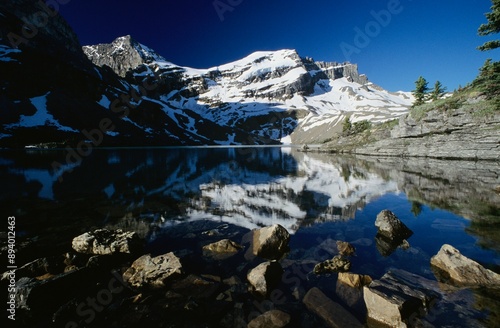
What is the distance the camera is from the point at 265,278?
26.6ft

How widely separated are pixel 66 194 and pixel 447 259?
28.3m

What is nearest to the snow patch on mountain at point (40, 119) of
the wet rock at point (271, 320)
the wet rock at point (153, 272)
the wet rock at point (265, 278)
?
the wet rock at point (153, 272)

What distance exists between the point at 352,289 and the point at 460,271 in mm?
3755

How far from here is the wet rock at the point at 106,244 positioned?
413 inches

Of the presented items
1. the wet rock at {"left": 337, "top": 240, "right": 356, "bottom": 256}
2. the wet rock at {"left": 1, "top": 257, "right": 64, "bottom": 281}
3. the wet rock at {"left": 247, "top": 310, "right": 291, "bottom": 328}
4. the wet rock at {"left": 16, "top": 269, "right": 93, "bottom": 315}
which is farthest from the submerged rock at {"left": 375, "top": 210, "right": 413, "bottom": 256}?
the wet rock at {"left": 1, "top": 257, "right": 64, "bottom": 281}

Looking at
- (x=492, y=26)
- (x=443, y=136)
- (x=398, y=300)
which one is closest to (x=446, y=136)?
(x=443, y=136)

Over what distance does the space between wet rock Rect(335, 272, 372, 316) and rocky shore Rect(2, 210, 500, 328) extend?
3 cm

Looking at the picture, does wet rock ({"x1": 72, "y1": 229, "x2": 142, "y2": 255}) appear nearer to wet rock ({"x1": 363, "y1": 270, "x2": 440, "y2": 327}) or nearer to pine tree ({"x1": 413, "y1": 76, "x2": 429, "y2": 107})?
wet rock ({"x1": 363, "y1": 270, "x2": 440, "y2": 327})

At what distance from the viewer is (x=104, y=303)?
7.51 meters

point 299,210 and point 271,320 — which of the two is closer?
point 271,320

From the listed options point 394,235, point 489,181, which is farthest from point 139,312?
point 489,181

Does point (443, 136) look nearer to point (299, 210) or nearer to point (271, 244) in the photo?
point (299, 210)

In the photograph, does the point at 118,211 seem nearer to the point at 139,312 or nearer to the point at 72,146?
the point at 139,312

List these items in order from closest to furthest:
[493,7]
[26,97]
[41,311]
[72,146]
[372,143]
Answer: [41,311], [493,7], [372,143], [72,146], [26,97]
